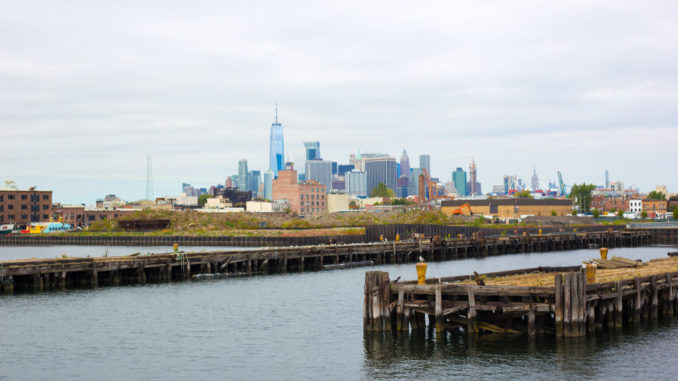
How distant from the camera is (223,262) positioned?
68750 millimetres

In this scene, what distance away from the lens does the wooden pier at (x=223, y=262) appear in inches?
2260

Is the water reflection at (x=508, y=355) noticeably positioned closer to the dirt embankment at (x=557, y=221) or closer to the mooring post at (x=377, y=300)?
the mooring post at (x=377, y=300)

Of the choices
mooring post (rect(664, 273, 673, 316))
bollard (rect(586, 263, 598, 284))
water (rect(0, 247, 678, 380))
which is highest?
bollard (rect(586, 263, 598, 284))

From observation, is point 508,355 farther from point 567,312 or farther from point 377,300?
point 377,300

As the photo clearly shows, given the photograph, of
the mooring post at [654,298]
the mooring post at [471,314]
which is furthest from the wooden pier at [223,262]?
the mooring post at [654,298]

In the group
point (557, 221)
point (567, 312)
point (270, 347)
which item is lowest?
point (270, 347)

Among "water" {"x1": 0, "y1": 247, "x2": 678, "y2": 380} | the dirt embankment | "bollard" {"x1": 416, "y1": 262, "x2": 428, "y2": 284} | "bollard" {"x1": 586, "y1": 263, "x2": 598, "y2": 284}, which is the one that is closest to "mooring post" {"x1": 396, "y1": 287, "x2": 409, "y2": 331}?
"water" {"x1": 0, "y1": 247, "x2": 678, "y2": 380}

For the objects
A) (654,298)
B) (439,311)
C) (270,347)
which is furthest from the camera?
(654,298)

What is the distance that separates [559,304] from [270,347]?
1369 centimetres

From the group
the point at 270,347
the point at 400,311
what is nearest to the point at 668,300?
the point at 400,311

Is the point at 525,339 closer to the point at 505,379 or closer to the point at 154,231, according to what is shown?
the point at 505,379

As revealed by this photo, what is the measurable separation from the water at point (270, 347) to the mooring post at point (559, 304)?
63 cm

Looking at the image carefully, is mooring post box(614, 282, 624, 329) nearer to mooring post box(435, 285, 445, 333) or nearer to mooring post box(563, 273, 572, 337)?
mooring post box(563, 273, 572, 337)

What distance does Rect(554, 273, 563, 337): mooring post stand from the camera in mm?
30344
